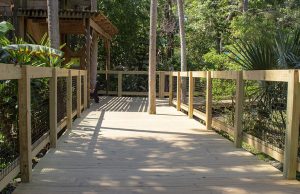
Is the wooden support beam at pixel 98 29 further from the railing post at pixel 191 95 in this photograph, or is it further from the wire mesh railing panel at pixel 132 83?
the railing post at pixel 191 95


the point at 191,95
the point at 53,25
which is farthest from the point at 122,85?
the point at 191,95

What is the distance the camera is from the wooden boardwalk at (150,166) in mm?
4281

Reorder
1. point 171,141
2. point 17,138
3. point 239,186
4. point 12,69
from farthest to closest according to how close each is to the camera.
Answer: point 171,141
point 17,138
point 239,186
point 12,69

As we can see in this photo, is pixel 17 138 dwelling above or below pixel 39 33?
below

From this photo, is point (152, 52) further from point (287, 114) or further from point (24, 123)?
point (24, 123)

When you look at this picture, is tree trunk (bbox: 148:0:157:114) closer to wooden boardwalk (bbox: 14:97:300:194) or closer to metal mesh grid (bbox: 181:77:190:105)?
metal mesh grid (bbox: 181:77:190:105)

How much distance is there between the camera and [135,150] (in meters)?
6.40

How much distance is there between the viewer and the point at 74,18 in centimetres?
1414

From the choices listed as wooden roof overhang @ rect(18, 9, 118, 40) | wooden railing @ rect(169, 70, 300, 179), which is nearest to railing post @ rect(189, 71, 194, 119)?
wooden railing @ rect(169, 70, 300, 179)

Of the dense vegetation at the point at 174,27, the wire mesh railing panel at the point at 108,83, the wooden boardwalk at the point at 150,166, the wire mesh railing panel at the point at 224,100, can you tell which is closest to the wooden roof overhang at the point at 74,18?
the wire mesh railing panel at the point at 108,83

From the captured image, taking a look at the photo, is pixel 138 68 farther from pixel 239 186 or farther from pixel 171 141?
pixel 239 186

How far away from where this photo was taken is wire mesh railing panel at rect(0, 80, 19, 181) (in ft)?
13.7

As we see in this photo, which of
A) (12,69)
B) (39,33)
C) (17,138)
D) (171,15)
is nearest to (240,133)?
(17,138)

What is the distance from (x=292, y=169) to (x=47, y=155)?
3.16 m
